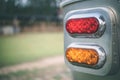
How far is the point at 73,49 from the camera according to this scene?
1893 mm

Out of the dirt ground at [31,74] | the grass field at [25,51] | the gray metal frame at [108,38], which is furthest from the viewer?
the grass field at [25,51]

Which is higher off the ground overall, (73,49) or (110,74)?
(73,49)

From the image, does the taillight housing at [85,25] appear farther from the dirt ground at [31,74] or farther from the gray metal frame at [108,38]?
the dirt ground at [31,74]

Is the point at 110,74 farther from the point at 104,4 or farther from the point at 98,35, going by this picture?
the point at 104,4

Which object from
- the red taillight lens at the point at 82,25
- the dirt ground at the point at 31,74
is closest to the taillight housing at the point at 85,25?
the red taillight lens at the point at 82,25

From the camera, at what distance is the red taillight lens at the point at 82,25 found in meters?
1.77

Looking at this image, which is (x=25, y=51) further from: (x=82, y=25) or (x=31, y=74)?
(x=82, y=25)

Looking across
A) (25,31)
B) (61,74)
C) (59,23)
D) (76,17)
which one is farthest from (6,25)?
(76,17)

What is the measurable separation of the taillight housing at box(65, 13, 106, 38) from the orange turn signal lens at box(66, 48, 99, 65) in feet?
0.32

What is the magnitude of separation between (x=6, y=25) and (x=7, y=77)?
21.5 meters

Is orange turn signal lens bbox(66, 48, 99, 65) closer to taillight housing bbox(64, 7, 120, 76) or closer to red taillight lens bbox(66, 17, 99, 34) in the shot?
taillight housing bbox(64, 7, 120, 76)

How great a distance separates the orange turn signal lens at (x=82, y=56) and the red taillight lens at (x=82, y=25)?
0.12 m

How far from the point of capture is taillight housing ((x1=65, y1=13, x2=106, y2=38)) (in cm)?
174

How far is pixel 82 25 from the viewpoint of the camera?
185 centimetres
